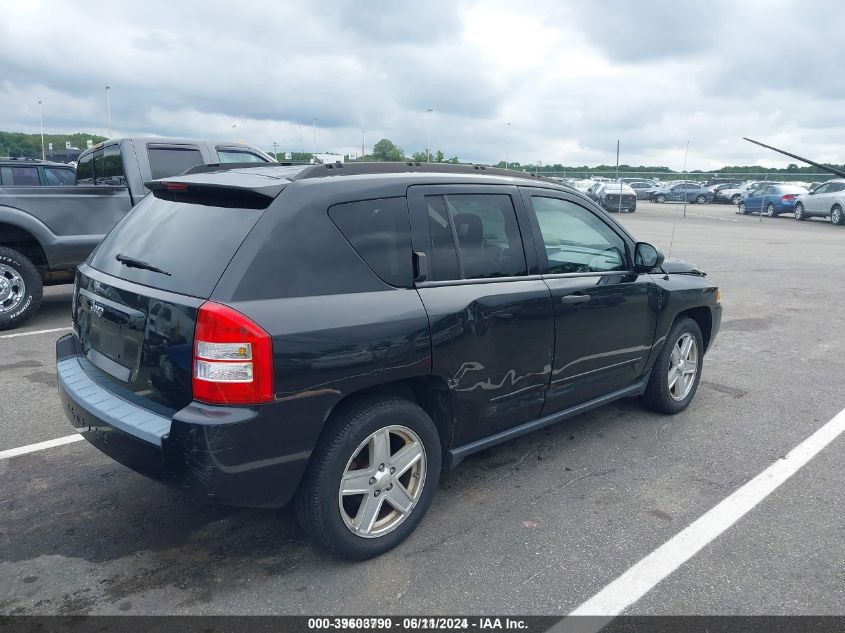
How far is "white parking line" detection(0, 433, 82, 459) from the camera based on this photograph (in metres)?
4.17

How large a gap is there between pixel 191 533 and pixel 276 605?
29.9 inches

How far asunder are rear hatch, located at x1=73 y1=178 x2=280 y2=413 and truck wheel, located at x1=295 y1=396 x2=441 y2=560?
653 millimetres

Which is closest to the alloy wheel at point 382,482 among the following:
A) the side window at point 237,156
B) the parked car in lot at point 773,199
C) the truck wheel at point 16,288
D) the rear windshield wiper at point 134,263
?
the rear windshield wiper at point 134,263

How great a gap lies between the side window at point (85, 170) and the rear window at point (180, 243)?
19.4 feet

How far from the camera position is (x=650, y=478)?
399 cm

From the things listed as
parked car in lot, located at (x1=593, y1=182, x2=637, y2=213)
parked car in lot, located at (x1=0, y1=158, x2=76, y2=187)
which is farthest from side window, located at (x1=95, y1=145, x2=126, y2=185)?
parked car in lot, located at (x1=593, y1=182, x2=637, y2=213)

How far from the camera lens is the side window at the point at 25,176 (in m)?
8.94

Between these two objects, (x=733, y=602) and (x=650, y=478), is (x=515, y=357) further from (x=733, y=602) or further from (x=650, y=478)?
(x=733, y=602)

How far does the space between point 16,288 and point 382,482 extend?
19.9 ft

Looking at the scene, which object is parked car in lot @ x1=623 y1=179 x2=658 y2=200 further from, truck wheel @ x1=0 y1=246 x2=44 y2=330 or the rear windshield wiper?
the rear windshield wiper

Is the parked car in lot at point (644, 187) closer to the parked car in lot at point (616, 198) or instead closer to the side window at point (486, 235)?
the parked car in lot at point (616, 198)

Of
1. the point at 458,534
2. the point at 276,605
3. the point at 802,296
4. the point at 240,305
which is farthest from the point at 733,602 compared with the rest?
the point at 802,296

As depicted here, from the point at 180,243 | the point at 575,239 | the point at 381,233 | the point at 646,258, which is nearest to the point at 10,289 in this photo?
the point at 180,243

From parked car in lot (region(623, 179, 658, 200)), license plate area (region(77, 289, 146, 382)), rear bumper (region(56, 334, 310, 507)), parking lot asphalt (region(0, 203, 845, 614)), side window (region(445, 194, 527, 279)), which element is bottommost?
parking lot asphalt (region(0, 203, 845, 614))
